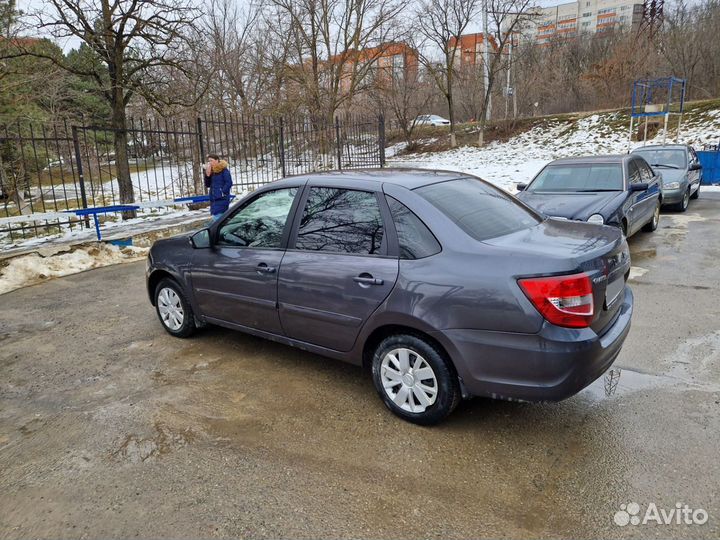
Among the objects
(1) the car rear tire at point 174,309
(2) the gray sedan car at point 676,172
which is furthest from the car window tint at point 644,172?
(1) the car rear tire at point 174,309

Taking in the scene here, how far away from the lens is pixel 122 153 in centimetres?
1165

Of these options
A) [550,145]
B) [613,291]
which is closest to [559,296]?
[613,291]

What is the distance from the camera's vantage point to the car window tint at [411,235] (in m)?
3.06

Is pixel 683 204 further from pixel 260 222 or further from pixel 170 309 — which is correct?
pixel 170 309

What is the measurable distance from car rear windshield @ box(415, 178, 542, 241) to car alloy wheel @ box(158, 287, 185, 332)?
8.89 ft

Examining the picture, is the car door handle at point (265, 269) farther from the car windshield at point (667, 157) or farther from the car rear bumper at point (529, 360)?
the car windshield at point (667, 157)

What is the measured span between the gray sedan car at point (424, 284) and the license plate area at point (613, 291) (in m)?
0.02

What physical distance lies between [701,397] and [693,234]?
22.0 feet

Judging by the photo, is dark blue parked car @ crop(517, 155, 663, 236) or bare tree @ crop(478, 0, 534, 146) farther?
bare tree @ crop(478, 0, 534, 146)

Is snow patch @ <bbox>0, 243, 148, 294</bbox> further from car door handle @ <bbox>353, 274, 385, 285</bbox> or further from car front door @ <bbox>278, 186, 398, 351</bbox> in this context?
car door handle @ <bbox>353, 274, 385, 285</bbox>

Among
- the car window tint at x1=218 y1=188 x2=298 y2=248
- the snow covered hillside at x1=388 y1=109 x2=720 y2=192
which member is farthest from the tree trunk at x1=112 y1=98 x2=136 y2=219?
the snow covered hillside at x1=388 y1=109 x2=720 y2=192

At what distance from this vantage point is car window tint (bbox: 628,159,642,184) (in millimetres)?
7914

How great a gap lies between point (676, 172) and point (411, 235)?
11.0 metres
